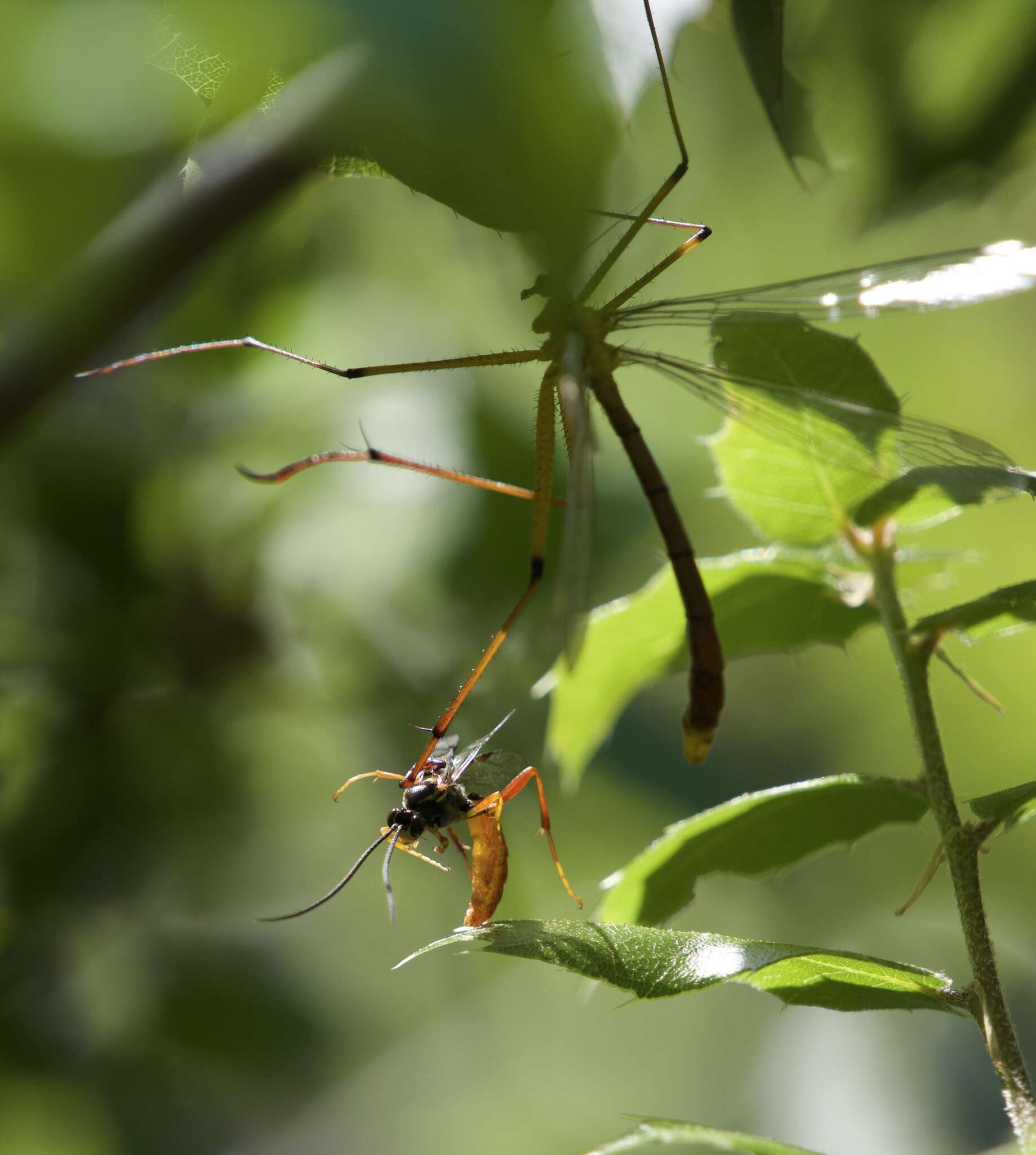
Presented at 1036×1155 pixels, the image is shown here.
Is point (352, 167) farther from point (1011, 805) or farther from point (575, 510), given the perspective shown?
point (1011, 805)

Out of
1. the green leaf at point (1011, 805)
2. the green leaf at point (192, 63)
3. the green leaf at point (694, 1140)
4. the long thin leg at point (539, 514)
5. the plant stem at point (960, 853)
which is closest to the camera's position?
the green leaf at point (694, 1140)

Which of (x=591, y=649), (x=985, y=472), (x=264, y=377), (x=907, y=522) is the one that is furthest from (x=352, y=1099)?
(x=985, y=472)

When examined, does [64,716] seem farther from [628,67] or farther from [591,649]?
[628,67]

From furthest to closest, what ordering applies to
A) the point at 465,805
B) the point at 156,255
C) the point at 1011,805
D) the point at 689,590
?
the point at 465,805 → the point at 689,590 → the point at 156,255 → the point at 1011,805

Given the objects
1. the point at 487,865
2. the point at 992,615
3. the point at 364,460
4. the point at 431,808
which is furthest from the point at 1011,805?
the point at 364,460

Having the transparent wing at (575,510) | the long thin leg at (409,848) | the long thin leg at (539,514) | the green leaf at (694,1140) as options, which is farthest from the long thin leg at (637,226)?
the green leaf at (694,1140)

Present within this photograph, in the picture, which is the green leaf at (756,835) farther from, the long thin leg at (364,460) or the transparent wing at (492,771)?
the long thin leg at (364,460)

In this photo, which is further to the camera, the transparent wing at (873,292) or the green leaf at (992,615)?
the transparent wing at (873,292)
